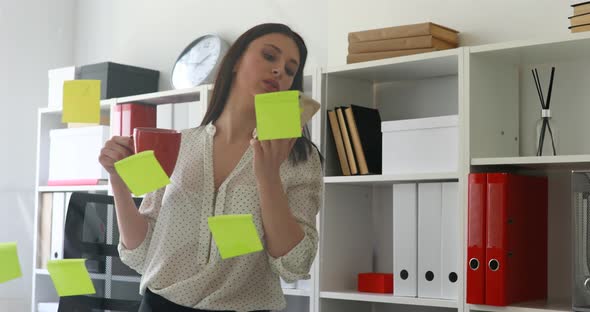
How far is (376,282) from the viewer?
260cm

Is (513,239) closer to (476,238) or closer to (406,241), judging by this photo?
(476,238)

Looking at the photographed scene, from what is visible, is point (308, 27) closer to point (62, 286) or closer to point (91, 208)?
point (91, 208)

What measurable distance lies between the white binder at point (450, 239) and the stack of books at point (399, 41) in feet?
1.38

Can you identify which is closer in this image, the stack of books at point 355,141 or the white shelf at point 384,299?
the white shelf at point 384,299

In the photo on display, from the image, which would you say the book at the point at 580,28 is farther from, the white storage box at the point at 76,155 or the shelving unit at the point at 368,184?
the white storage box at the point at 76,155

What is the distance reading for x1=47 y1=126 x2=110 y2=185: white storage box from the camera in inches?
130

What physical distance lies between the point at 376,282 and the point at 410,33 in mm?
773

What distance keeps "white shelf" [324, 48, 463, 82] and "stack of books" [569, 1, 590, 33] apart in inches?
12.2

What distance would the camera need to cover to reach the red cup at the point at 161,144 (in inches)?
53.5

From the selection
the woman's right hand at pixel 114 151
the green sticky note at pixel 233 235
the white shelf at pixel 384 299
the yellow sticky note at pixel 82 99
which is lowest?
the white shelf at pixel 384 299

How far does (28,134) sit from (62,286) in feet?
7.87

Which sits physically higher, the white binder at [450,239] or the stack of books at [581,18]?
the stack of books at [581,18]

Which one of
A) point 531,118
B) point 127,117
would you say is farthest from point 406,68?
point 127,117

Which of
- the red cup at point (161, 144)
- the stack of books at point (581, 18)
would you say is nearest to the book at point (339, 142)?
the stack of books at point (581, 18)
